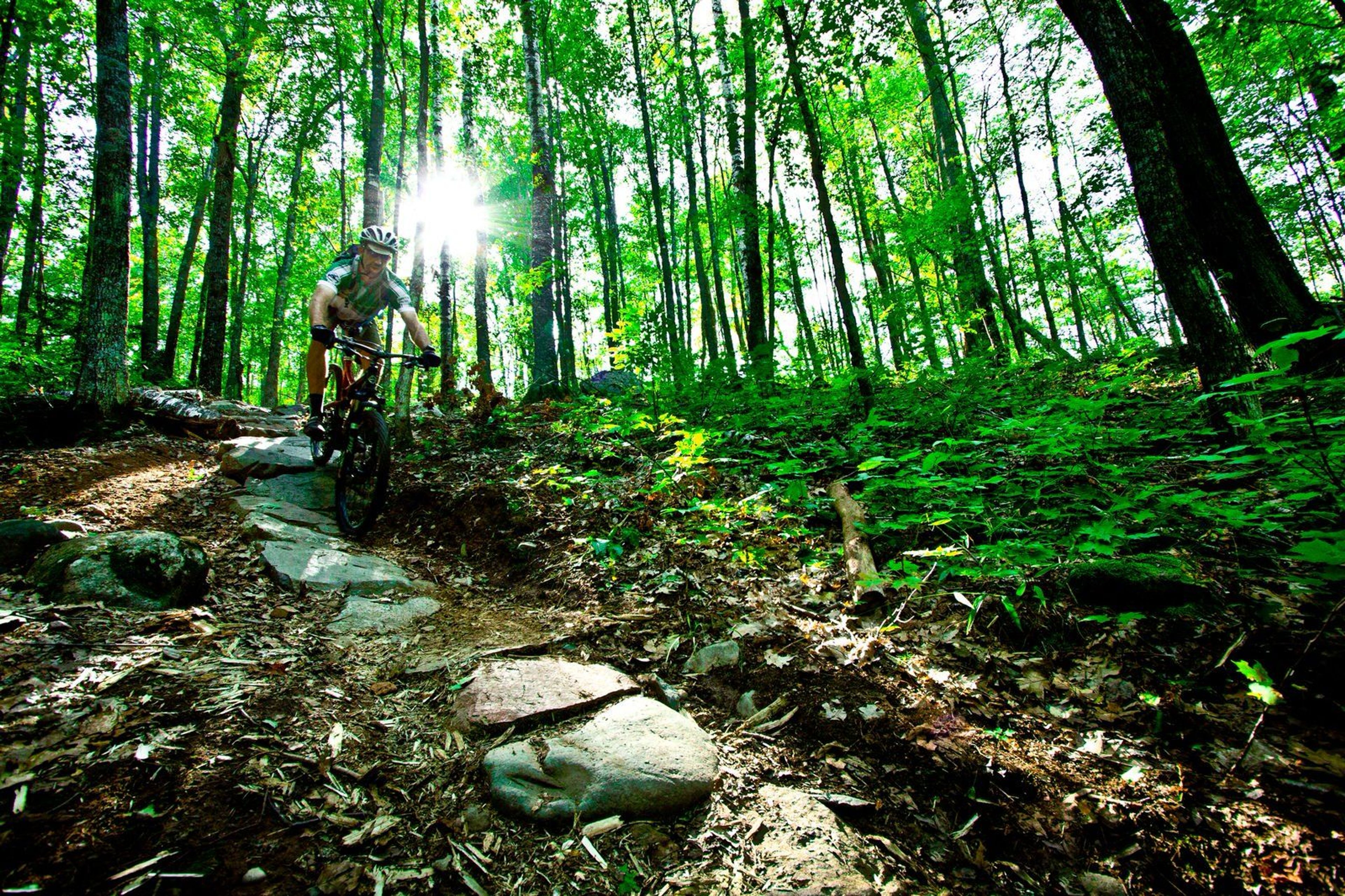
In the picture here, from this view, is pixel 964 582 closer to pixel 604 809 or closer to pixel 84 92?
pixel 604 809

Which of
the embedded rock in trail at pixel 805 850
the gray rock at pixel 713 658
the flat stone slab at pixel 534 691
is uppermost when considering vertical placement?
the flat stone slab at pixel 534 691

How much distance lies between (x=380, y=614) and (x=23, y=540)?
1.99 meters

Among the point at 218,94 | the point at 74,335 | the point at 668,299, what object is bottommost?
the point at 74,335

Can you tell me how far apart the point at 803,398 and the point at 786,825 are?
21.0ft

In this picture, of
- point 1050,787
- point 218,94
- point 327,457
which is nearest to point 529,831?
point 1050,787

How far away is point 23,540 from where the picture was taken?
2.98 meters

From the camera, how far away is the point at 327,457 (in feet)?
19.7

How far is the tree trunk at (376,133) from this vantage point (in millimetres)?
8844

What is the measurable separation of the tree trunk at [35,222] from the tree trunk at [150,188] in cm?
199

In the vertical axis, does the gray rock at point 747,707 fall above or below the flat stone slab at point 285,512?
below

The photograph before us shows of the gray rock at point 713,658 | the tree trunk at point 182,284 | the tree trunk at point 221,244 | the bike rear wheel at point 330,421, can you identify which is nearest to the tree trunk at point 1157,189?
the gray rock at point 713,658

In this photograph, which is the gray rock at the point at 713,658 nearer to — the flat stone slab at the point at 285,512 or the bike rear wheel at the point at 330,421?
the flat stone slab at the point at 285,512

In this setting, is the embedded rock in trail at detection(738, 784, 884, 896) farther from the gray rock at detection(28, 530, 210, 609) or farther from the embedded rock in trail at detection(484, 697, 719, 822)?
the gray rock at detection(28, 530, 210, 609)

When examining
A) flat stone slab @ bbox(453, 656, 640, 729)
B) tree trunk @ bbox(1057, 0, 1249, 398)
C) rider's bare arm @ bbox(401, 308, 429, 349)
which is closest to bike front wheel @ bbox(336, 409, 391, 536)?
rider's bare arm @ bbox(401, 308, 429, 349)
